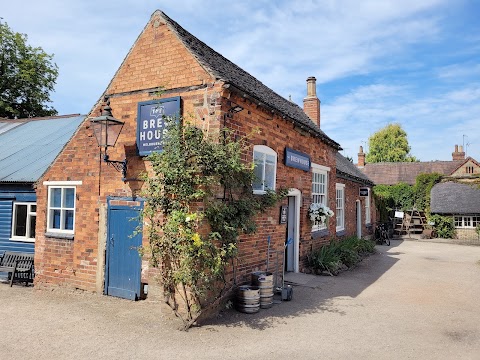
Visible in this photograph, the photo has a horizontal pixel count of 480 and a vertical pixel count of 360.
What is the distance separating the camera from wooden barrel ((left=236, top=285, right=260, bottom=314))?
696cm

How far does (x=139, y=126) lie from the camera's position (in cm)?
772

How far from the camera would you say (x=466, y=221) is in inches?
923

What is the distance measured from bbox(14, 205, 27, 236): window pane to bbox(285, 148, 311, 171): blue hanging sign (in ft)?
26.2

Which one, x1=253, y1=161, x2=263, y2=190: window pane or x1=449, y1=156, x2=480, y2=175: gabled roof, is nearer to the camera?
x1=253, y1=161, x2=263, y2=190: window pane

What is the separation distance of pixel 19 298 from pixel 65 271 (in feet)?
3.43

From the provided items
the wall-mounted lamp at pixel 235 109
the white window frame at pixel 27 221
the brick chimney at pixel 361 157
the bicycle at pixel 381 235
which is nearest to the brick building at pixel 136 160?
Answer: the wall-mounted lamp at pixel 235 109

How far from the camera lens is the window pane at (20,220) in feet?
36.1

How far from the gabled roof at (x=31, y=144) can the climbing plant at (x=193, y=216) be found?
605cm

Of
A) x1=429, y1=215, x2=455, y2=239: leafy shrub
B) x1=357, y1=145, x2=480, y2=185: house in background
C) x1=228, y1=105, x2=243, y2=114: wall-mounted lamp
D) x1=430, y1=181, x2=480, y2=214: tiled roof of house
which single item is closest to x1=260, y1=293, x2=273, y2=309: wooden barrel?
x1=228, y1=105, x2=243, y2=114: wall-mounted lamp

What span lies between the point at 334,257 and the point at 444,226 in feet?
54.2

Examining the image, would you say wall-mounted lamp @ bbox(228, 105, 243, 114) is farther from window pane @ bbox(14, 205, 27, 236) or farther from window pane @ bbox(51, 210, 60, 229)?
window pane @ bbox(14, 205, 27, 236)

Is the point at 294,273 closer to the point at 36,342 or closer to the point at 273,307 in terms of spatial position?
the point at 273,307

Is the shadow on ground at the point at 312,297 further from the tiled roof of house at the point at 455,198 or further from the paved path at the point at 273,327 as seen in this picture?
the tiled roof of house at the point at 455,198

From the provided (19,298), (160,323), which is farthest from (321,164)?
(19,298)
